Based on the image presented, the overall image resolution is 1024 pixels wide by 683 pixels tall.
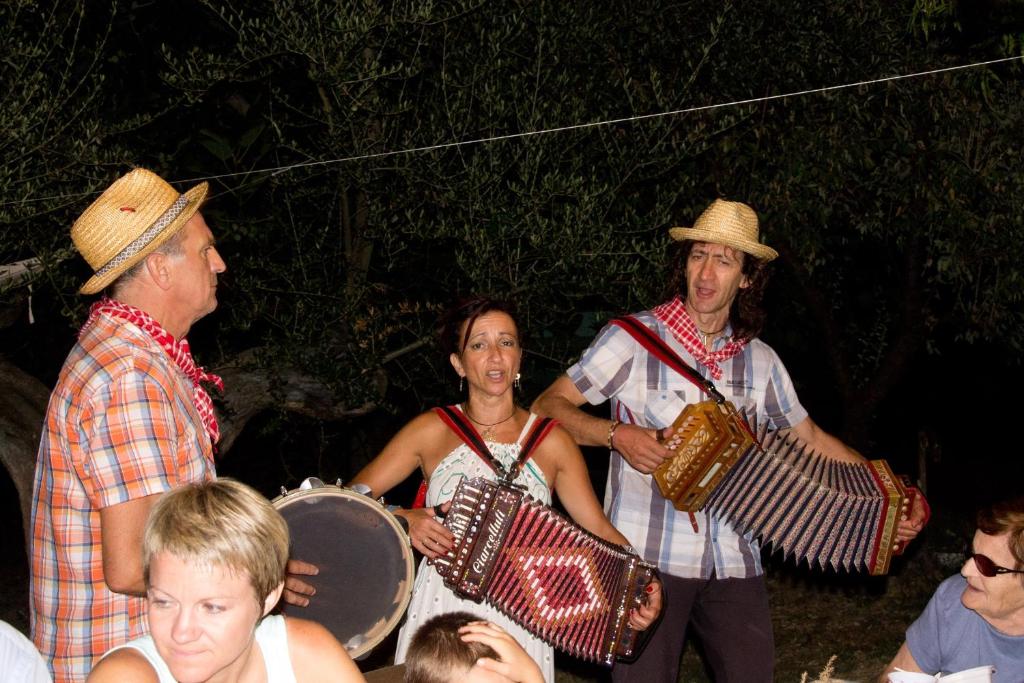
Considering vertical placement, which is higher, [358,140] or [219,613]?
[358,140]

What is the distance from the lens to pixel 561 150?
18.1 ft

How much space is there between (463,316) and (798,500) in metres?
1.37

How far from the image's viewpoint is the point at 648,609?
3.46 meters

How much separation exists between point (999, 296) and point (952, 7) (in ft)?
5.94

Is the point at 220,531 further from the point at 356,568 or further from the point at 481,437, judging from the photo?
the point at 481,437

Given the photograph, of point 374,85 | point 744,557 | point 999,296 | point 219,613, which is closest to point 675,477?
point 744,557

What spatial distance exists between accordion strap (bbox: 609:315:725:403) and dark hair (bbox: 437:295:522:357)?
1.34 feet

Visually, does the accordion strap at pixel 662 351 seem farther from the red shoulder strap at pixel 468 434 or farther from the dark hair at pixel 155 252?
the dark hair at pixel 155 252

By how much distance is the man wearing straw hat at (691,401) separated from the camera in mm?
3691

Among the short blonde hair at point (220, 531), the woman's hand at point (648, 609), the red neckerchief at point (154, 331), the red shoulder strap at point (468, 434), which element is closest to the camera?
the short blonde hair at point (220, 531)

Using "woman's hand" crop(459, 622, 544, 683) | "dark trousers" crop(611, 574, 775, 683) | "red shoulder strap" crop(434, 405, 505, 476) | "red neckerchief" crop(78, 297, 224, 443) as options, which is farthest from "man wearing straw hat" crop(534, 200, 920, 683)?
"red neckerchief" crop(78, 297, 224, 443)

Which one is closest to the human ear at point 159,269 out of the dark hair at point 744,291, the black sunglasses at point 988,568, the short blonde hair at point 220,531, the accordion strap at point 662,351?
the short blonde hair at point 220,531

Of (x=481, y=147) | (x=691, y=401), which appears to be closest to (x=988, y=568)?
(x=691, y=401)

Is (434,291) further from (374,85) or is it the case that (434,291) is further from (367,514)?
(367,514)
